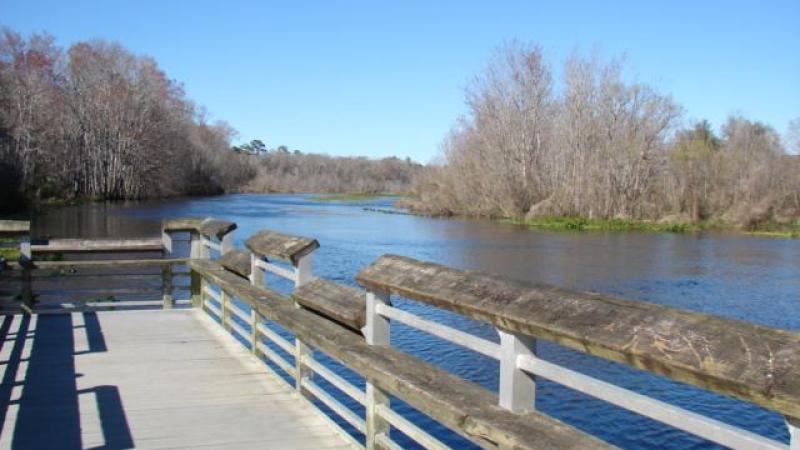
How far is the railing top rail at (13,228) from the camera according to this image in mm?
7953

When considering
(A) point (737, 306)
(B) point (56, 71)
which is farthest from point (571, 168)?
(B) point (56, 71)

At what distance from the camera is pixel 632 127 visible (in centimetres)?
4372

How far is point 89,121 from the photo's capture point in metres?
58.6

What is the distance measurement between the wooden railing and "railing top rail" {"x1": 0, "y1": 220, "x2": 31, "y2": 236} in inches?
179

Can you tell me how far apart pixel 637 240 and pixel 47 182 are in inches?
1492

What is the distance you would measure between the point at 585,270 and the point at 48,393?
17691 millimetres

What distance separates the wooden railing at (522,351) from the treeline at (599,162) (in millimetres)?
38948

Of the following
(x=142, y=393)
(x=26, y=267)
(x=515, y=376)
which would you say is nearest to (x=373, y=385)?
(x=515, y=376)

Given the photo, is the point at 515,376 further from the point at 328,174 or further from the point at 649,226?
the point at 328,174

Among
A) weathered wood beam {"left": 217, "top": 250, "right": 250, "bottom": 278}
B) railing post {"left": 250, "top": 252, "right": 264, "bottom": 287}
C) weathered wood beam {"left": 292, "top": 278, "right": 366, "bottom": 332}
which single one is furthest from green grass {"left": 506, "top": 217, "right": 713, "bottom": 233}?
weathered wood beam {"left": 292, "top": 278, "right": 366, "bottom": 332}

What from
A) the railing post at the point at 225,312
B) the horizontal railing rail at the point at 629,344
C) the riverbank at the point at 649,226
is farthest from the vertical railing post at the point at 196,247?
the riverbank at the point at 649,226

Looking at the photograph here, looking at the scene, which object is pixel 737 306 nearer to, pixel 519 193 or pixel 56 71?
pixel 519 193

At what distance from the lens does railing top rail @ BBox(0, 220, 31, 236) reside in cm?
795

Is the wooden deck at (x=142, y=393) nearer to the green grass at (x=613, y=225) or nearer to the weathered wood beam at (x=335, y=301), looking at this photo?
the weathered wood beam at (x=335, y=301)
